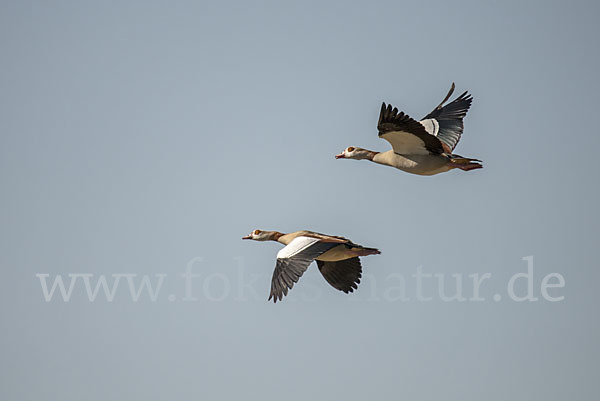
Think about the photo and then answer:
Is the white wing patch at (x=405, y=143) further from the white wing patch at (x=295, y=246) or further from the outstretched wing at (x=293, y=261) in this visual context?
the white wing patch at (x=295, y=246)

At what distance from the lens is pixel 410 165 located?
24344 millimetres

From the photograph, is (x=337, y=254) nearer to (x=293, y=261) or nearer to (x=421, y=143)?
(x=293, y=261)

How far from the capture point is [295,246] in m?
24.3

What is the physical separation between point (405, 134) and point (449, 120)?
3818 millimetres

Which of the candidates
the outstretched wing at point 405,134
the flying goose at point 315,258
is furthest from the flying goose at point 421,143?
the flying goose at point 315,258

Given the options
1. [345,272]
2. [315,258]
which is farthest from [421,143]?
[345,272]

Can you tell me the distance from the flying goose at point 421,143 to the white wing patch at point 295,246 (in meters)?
2.58

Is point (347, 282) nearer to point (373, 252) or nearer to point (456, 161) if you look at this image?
point (373, 252)

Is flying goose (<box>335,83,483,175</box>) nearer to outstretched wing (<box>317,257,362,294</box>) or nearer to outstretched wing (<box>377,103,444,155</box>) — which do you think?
outstretched wing (<box>377,103,444,155</box>)

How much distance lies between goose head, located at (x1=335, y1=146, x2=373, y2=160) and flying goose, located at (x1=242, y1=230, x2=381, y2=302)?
7.20ft

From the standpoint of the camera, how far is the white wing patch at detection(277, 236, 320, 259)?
2359 cm

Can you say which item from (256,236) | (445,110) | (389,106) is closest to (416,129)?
(389,106)

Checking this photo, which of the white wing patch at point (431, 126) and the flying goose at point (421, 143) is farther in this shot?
the white wing patch at point (431, 126)

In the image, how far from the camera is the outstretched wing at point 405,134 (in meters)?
22.7
